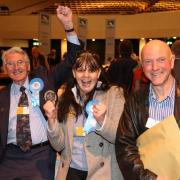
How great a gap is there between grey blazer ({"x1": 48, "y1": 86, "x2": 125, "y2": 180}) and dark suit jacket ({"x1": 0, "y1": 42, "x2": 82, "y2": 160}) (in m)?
0.35

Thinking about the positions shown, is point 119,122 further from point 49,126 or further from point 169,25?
point 169,25

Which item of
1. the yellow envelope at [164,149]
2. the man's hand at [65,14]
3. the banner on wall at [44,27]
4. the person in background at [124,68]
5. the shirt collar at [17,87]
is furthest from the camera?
the banner on wall at [44,27]

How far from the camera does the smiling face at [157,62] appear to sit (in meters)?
2.12

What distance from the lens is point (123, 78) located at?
19.7 feet

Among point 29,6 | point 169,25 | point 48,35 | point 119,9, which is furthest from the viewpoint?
point 29,6

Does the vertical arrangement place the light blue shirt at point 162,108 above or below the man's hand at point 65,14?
below

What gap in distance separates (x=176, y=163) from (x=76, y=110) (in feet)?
2.49

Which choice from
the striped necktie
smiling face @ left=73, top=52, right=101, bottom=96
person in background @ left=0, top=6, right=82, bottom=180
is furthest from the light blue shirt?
the striped necktie

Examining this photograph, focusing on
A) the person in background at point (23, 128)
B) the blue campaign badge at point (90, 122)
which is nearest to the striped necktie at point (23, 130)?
the person in background at point (23, 128)

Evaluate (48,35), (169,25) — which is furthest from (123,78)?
(169,25)

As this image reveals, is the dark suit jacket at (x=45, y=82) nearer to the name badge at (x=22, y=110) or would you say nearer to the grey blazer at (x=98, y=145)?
the name badge at (x=22, y=110)

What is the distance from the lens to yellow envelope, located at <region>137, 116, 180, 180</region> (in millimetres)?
2004

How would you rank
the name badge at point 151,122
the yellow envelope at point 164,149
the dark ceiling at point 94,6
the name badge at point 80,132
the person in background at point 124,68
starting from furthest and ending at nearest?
1. the dark ceiling at point 94,6
2. the person in background at point 124,68
3. the name badge at point 80,132
4. the name badge at point 151,122
5. the yellow envelope at point 164,149

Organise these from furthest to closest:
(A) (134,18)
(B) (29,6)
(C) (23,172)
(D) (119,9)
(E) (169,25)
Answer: (B) (29,6), (D) (119,9), (A) (134,18), (E) (169,25), (C) (23,172)
